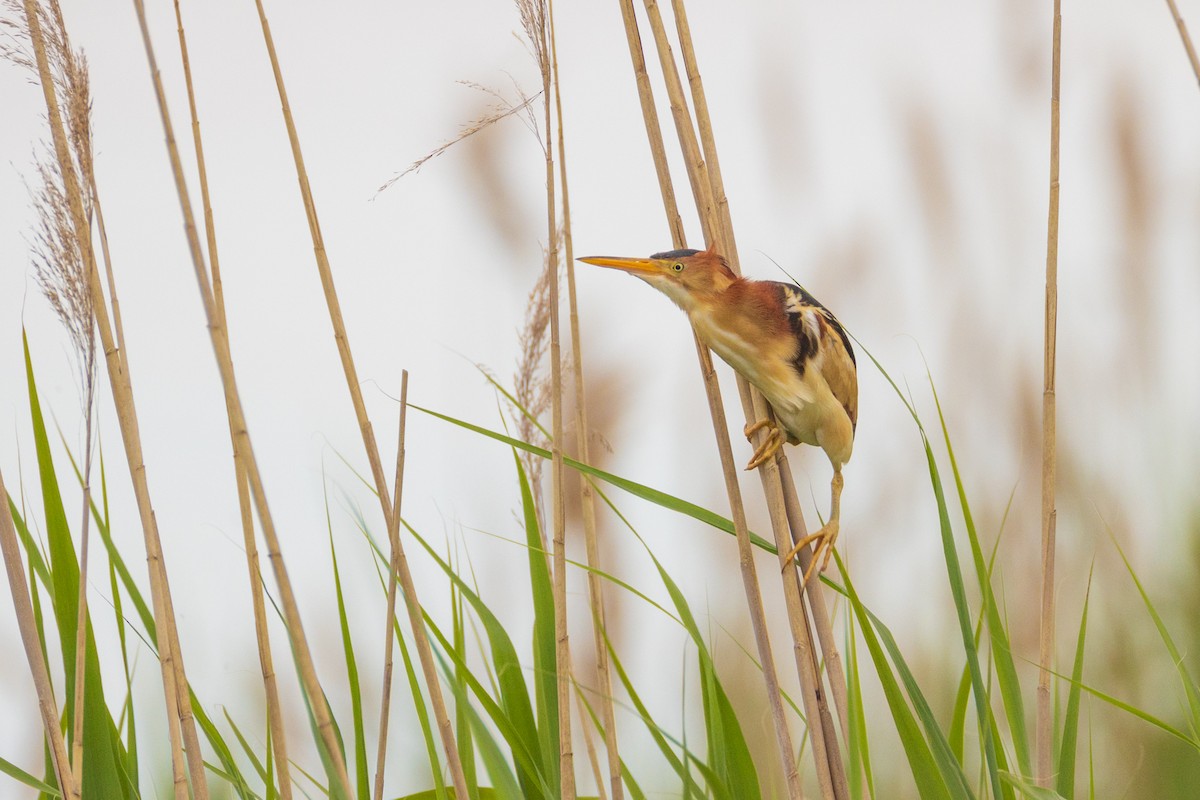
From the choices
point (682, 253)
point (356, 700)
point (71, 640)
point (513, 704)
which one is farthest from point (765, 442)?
point (71, 640)

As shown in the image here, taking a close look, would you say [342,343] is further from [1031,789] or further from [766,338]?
[1031,789]

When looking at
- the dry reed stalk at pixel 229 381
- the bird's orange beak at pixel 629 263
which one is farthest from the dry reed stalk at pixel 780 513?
the dry reed stalk at pixel 229 381

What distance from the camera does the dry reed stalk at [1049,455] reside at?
3.17 feet

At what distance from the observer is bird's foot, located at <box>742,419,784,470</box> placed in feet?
3.20

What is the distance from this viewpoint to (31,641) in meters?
0.90

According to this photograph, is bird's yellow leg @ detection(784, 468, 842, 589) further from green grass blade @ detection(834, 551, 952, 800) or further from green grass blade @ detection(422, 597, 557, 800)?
green grass blade @ detection(422, 597, 557, 800)

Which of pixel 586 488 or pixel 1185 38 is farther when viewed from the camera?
pixel 586 488

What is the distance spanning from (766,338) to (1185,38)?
439 millimetres

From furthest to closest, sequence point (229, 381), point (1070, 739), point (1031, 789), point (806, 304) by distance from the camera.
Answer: point (806, 304) → point (1070, 739) → point (1031, 789) → point (229, 381)

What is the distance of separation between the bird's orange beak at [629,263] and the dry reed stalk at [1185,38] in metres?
0.49

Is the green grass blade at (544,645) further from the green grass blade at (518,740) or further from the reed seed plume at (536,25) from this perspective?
the reed seed plume at (536,25)

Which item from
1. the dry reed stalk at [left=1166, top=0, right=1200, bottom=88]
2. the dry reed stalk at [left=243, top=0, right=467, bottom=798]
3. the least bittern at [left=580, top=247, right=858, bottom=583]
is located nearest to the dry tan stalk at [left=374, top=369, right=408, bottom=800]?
the dry reed stalk at [left=243, top=0, right=467, bottom=798]

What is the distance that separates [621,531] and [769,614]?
34cm

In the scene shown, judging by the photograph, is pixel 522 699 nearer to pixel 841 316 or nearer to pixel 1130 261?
pixel 841 316
